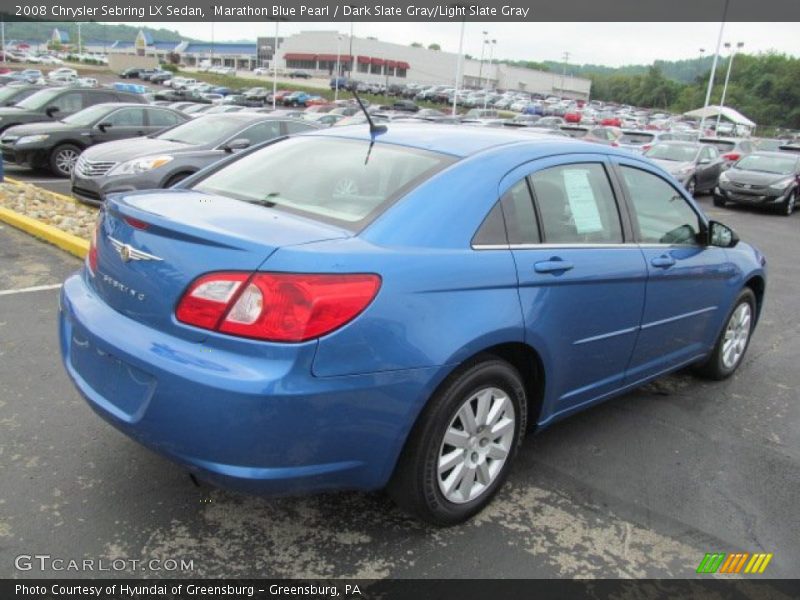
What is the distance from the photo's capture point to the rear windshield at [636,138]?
24.1 metres

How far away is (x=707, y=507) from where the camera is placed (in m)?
3.20

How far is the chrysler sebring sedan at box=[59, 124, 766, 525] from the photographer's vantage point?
2.27 meters

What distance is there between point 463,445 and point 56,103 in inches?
601

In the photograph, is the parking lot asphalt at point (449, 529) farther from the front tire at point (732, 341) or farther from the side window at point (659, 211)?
the side window at point (659, 211)

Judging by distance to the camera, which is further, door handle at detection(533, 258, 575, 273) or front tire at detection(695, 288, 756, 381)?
front tire at detection(695, 288, 756, 381)

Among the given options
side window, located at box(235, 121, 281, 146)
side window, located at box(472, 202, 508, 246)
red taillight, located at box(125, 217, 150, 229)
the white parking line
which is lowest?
the white parking line

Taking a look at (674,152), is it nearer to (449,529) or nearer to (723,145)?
(723,145)

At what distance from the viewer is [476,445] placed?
9.30 ft

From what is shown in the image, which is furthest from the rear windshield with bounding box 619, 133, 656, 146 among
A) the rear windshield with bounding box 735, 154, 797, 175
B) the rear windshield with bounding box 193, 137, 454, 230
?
the rear windshield with bounding box 193, 137, 454, 230

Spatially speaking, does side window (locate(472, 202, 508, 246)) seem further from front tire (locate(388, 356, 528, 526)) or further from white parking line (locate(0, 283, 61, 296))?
white parking line (locate(0, 283, 61, 296))

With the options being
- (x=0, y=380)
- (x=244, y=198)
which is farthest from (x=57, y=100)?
(x=244, y=198)

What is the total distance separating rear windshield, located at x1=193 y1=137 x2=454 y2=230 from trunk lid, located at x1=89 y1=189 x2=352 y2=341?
16 centimetres

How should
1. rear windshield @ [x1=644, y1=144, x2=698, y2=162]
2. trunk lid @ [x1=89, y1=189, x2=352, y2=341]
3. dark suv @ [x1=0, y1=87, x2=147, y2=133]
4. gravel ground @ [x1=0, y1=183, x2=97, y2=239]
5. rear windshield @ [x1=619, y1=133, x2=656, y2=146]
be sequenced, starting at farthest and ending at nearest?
rear windshield @ [x1=619, y1=133, x2=656, y2=146] → rear windshield @ [x1=644, y1=144, x2=698, y2=162] → dark suv @ [x1=0, y1=87, x2=147, y2=133] → gravel ground @ [x1=0, y1=183, x2=97, y2=239] → trunk lid @ [x1=89, y1=189, x2=352, y2=341]

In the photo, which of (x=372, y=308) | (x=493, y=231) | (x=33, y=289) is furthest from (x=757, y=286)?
(x=33, y=289)
